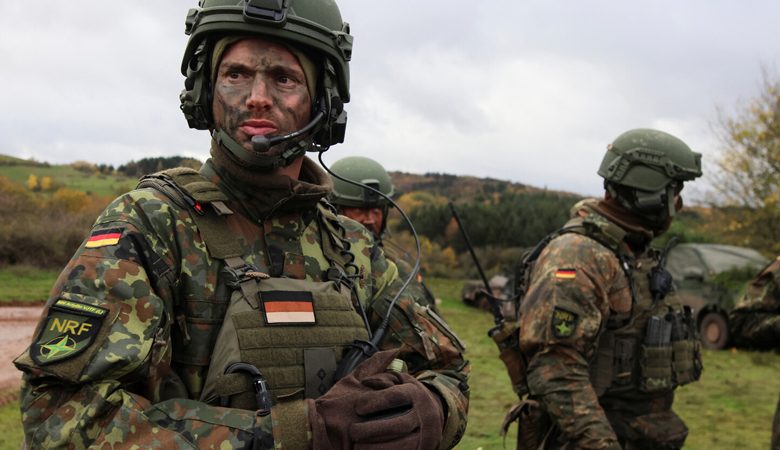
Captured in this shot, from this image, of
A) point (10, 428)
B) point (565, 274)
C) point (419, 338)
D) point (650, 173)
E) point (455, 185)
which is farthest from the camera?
point (455, 185)

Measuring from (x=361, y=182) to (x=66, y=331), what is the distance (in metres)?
4.25

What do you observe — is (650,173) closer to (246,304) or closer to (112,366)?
(246,304)

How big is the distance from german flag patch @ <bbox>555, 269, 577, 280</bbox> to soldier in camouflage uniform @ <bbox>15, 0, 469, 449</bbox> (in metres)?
1.75

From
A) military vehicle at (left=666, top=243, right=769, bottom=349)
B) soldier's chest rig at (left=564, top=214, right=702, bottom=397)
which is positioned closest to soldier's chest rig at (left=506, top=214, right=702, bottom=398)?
soldier's chest rig at (left=564, top=214, right=702, bottom=397)

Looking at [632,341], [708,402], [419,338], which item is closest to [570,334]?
[632,341]

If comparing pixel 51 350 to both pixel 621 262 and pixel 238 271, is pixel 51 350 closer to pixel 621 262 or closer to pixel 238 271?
pixel 238 271

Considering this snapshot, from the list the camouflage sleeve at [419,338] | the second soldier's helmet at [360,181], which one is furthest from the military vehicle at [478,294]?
the camouflage sleeve at [419,338]

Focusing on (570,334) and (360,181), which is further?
(360,181)

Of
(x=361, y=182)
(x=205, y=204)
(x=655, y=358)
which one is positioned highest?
(x=361, y=182)

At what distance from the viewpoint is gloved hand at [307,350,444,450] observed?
1.92 metres

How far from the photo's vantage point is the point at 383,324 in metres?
2.46

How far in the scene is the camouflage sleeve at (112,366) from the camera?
176cm

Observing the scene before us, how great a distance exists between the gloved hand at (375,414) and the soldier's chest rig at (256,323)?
0.43 feet

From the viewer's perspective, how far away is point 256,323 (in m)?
2.05
